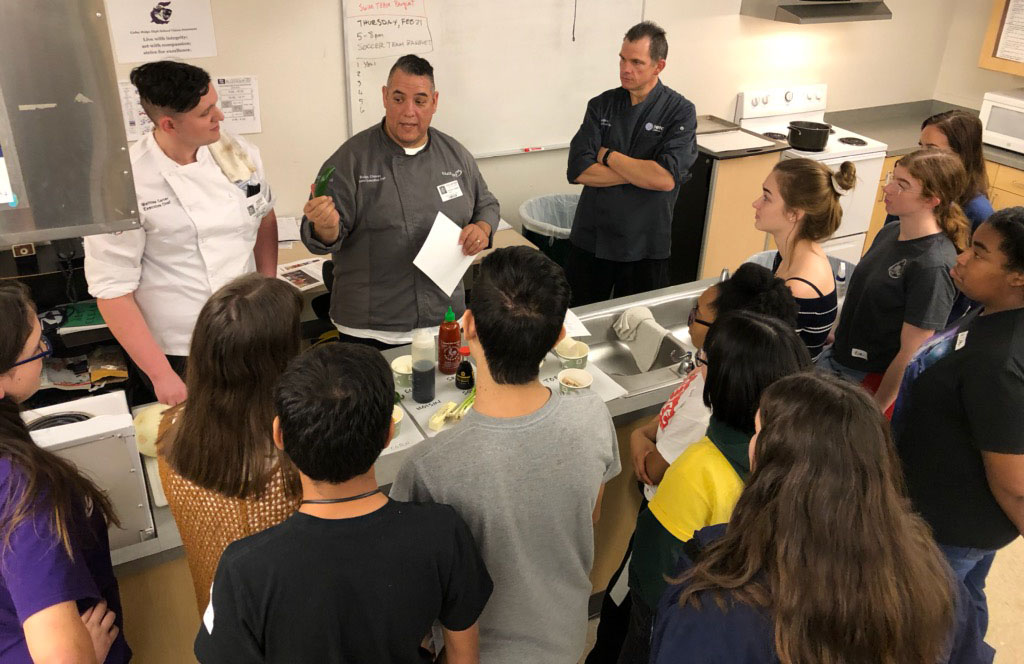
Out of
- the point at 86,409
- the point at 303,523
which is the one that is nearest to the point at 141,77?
the point at 86,409

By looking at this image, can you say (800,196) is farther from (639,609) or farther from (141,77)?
(141,77)

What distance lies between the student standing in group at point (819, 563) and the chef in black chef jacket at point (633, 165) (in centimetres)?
210

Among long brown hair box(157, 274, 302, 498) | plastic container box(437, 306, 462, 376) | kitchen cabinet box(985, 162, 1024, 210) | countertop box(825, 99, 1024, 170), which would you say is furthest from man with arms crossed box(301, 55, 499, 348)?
kitchen cabinet box(985, 162, 1024, 210)

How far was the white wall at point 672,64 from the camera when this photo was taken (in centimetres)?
327

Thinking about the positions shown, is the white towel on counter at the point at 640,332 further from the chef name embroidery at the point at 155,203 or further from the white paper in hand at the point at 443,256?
the chef name embroidery at the point at 155,203

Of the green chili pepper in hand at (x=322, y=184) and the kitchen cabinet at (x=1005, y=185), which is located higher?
the green chili pepper in hand at (x=322, y=184)

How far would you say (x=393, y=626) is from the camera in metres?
1.10

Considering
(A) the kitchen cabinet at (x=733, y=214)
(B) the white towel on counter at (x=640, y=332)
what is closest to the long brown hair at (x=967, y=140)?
(B) the white towel on counter at (x=640, y=332)

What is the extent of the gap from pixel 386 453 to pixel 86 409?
63cm

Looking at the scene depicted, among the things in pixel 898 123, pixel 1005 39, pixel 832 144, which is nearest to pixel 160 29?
pixel 832 144

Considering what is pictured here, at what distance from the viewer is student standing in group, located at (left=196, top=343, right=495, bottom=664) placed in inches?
40.6

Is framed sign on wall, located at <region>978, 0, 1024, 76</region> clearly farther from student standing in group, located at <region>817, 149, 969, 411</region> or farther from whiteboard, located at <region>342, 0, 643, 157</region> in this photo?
student standing in group, located at <region>817, 149, 969, 411</region>

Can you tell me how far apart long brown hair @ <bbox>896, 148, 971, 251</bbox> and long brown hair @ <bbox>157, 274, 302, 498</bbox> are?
193 centimetres

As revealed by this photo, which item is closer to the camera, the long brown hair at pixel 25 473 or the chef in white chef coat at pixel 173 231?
the long brown hair at pixel 25 473
